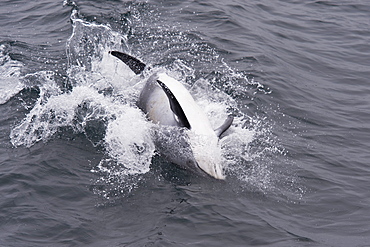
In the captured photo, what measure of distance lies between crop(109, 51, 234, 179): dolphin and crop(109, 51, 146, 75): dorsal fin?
95 cm

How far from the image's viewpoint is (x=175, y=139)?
29.0 feet

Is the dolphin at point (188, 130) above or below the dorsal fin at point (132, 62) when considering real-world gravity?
below

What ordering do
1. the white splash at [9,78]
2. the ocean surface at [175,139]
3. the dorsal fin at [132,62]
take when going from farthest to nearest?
1. the white splash at [9,78]
2. the dorsal fin at [132,62]
3. the ocean surface at [175,139]

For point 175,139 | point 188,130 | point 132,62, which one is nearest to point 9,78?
point 132,62

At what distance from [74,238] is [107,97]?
396cm

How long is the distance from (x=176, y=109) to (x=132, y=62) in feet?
6.82

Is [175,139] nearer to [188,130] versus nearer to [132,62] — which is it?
[188,130]

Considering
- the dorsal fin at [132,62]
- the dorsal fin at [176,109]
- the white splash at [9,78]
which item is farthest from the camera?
the white splash at [9,78]

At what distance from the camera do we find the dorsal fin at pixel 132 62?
1004cm

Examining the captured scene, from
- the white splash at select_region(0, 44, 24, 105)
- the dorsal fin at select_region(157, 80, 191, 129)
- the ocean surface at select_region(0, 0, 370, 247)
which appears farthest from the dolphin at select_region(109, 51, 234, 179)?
the white splash at select_region(0, 44, 24, 105)

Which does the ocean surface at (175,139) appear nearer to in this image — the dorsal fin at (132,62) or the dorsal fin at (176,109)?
the dorsal fin at (132,62)

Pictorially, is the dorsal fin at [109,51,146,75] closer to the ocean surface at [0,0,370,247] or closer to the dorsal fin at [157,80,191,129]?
the ocean surface at [0,0,370,247]

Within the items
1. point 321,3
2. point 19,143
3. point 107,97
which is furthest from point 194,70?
point 321,3

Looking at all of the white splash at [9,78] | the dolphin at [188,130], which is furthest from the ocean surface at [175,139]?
the dolphin at [188,130]
